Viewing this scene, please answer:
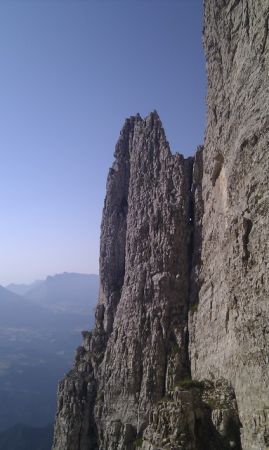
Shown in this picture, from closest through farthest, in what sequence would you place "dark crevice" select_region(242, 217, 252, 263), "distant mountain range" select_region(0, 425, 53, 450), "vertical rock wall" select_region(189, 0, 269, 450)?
1. "vertical rock wall" select_region(189, 0, 269, 450)
2. "dark crevice" select_region(242, 217, 252, 263)
3. "distant mountain range" select_region(0, 425, 53, 450)

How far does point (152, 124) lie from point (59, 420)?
1883 inches

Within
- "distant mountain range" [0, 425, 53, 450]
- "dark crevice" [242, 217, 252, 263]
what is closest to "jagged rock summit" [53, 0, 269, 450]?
"dark crevice" [242, 217, 252, 263]

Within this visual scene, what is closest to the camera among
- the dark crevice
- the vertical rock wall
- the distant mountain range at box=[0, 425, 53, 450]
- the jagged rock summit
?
the vertical rock wall

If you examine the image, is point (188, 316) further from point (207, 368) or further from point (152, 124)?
point (152, 124)

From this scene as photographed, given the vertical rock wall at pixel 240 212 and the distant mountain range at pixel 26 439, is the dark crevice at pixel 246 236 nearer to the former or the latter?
the vertical rock wall at pixel 240 212

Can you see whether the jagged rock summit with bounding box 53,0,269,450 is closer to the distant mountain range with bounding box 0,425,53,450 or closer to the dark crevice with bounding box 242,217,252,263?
the dark crevice with bounding box 242,217,252,263

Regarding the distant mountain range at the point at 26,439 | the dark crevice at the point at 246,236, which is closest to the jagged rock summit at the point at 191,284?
the dark crevice at the point at 246,236

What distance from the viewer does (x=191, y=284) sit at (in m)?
53.3

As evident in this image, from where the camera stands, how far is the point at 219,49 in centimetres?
4391

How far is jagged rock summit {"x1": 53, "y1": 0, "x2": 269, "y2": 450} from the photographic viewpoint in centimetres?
3034

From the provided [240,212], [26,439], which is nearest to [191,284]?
[240,212]

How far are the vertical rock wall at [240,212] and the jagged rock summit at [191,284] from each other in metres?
0.13

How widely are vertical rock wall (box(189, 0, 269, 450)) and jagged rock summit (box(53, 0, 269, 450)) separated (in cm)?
13

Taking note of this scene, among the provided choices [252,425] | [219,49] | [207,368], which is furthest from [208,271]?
[219,49]
